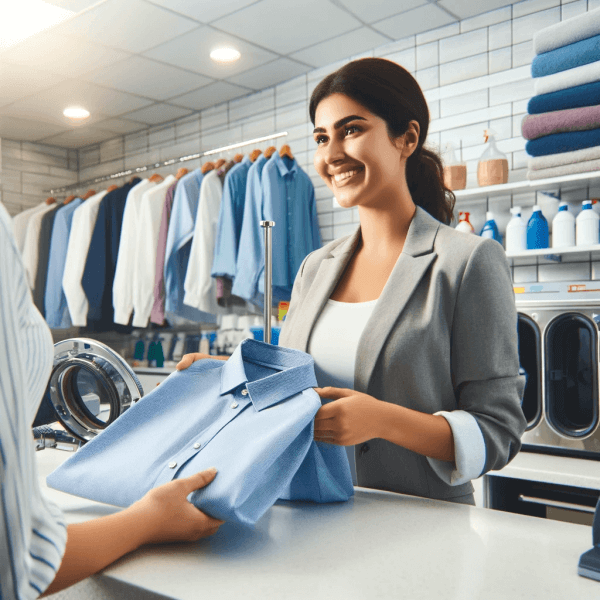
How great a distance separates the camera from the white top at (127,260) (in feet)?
12.2

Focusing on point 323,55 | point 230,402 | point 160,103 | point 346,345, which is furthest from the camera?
point 160,103

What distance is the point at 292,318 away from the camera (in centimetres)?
128

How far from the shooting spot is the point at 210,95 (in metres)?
3.80

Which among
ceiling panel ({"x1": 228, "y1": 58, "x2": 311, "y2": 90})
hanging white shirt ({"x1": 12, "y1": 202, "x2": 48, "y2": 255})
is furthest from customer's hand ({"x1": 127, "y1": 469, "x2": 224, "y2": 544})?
hanging white shirt ({"x1": 12, "y1": 202, "x2": 48, "y2": 255})

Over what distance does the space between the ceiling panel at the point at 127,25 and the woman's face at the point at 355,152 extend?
192 centimetres

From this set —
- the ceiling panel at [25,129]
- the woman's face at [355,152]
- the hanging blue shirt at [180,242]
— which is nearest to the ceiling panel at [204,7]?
the hanging blue shirt at [180,242]

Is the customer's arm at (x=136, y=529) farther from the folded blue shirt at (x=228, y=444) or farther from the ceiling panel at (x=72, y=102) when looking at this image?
the ceiling panel at (x=72, y=102)

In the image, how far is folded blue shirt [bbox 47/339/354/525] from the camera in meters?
0.73

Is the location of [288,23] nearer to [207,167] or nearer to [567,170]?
[207,167]

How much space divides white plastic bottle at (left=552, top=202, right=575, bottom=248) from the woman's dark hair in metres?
1.23

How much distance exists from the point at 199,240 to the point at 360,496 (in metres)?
2.64

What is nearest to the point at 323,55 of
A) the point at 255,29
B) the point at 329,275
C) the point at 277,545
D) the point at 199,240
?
the point at 255,29

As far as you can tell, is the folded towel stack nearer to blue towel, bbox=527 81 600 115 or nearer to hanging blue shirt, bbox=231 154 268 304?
blue towel, bbox=527 81 600 115

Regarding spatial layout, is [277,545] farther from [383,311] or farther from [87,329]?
[87,329]
